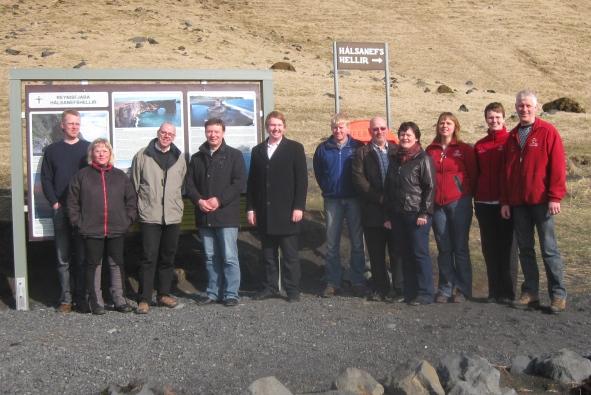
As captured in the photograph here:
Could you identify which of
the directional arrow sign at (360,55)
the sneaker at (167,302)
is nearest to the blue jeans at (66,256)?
the sneaker at (167,302)

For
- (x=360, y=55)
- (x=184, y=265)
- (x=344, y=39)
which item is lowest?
(x=184, y=265)

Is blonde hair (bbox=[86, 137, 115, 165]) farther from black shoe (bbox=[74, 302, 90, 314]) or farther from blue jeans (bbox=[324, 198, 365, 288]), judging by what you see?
blue jeans (bbox=[324, 198, 365, 288])

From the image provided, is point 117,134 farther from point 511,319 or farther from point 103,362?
point 511,319

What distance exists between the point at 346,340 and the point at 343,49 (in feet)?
13.5

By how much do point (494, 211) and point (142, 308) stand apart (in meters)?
3.45

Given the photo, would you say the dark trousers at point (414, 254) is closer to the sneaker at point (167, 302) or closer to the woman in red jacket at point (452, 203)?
the woman in red jacket at point (452, 203)

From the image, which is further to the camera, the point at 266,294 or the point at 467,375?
the point at 266,294

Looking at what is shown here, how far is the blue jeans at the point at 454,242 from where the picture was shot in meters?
7.83

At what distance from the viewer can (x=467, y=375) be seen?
16.6ft

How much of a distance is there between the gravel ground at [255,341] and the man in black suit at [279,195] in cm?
33

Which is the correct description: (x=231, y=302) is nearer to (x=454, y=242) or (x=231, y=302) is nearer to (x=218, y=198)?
(x=218, y=198)

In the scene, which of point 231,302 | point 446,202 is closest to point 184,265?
point 231,302

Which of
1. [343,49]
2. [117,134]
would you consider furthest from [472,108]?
[117,134]

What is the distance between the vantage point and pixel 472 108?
1150 inches
